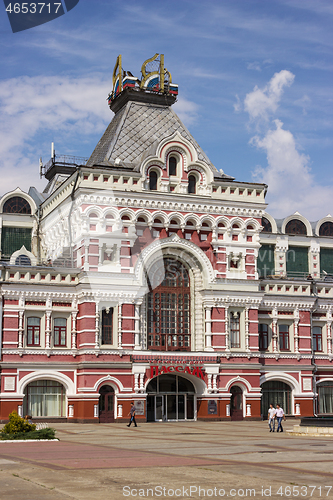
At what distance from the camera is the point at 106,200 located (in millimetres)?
47000

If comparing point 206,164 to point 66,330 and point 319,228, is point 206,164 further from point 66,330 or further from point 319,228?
point 319,228

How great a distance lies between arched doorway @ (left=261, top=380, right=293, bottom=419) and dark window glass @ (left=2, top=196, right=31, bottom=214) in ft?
81.7

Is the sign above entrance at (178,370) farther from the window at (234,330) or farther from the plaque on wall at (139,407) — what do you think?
the window at (234,330)

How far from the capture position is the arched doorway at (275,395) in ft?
171

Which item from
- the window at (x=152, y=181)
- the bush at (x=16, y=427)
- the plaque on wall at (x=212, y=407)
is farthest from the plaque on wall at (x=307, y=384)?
the bush at (x=16, y=427)

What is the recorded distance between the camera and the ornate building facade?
151 feet

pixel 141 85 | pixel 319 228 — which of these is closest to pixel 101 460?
pixel 141 85


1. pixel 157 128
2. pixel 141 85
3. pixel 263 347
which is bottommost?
pixel 263 347

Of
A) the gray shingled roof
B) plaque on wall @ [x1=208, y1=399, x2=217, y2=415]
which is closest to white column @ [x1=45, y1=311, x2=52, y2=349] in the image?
the gray shingled roof

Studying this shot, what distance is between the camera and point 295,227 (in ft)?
216

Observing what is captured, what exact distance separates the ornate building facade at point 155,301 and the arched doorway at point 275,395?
0.09 meters

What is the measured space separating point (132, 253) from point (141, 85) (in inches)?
624

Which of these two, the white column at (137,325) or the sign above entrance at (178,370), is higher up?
the white column at (137,325)

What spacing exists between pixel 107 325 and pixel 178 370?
5.67m
